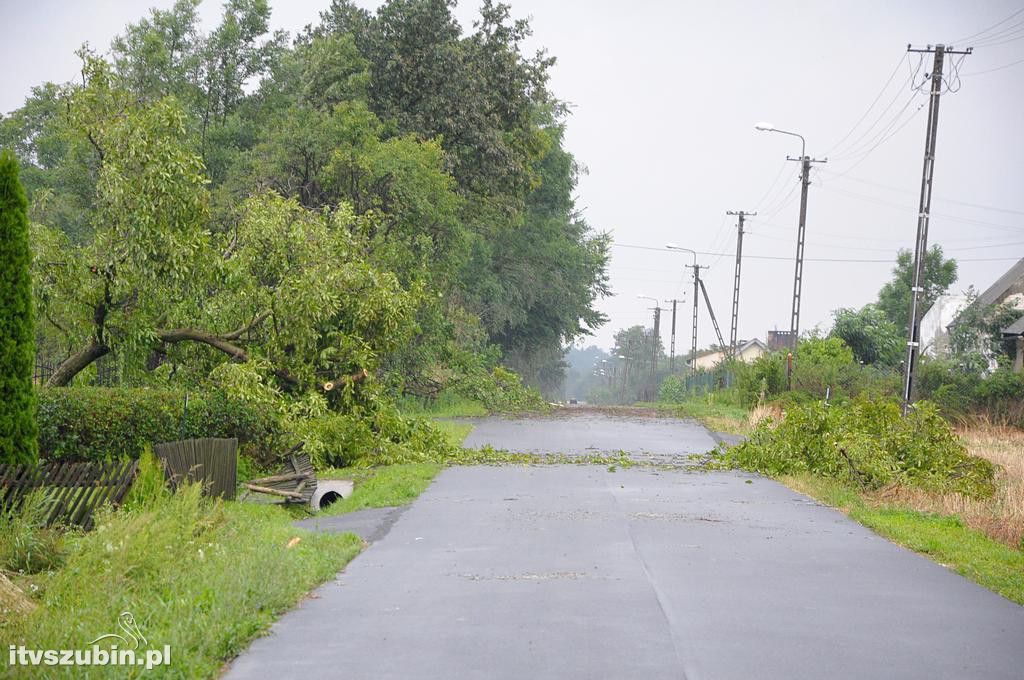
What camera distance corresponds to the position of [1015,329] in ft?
166

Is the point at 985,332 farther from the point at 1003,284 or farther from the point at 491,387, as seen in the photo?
the point at 491,387

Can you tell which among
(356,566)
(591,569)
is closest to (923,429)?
(591,569)

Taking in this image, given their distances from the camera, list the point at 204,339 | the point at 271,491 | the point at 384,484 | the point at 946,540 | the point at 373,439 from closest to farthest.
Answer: the point at 946,540
the point at 271,491
the point at 384,484
the point at 204,339
the point at 373,439

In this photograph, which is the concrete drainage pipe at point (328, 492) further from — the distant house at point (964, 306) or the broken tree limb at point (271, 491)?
the distant house at point (964, 306)

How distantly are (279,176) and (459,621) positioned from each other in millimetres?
27059

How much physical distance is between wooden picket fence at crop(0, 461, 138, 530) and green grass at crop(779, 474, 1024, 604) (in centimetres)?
Result: 818

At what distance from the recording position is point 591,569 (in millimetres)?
10117

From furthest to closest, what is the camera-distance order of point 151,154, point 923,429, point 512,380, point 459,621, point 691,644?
1. point 512,380
2. point 923,429
3. point 151,154
4. point 459,621
5. point 691,644

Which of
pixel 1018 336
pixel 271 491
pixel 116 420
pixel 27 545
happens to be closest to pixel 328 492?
pixel 271 491

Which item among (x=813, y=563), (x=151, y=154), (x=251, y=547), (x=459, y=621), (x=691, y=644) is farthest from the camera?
(x=151, y=154)

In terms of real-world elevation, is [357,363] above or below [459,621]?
above

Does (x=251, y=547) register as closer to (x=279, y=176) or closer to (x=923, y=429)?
(x=923, y=429)

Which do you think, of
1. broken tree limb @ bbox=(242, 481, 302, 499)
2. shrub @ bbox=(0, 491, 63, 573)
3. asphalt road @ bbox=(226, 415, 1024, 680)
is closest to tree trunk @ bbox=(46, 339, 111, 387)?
broken tree limb @ bbox=(242, 481, 302, 499)

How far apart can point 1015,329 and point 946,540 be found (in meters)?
42.4
